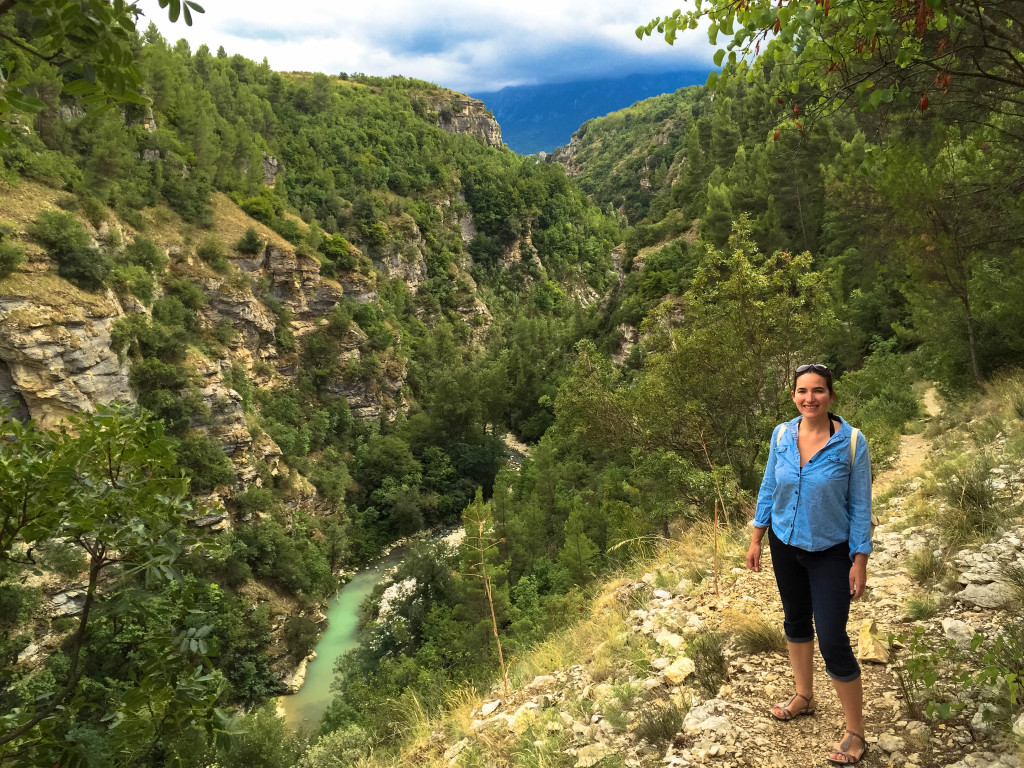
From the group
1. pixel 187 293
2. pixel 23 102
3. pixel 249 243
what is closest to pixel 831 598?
pixel 23 102

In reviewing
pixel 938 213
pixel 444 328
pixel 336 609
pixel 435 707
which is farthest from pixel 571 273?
pixel 435 707

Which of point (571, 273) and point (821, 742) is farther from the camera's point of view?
point (571, 273)

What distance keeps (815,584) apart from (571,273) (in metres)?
76.8

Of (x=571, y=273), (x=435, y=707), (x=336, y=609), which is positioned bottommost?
(x=336, y=609)

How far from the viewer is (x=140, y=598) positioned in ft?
6.42

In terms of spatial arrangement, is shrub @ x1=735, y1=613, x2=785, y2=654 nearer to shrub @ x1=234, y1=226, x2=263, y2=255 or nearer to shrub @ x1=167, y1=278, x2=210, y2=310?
shrub @ x1=167, y1=278, x2=210, y2=310

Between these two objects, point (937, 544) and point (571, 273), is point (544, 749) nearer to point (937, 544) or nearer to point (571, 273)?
point (937, 544)

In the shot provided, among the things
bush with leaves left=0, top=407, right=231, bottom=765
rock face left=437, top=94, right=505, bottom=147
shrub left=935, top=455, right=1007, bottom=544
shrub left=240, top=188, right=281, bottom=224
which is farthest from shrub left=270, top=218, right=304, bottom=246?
rock face left=437, top=94, right=505, bottom=147

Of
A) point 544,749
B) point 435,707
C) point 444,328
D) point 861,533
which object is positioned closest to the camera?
point 861,533

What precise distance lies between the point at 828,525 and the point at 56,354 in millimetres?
24029

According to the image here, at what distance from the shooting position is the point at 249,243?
32344 millimetres

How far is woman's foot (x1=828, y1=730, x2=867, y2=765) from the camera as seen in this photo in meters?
2.69

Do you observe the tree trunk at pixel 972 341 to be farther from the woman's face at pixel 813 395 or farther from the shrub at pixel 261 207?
the shrub at pixel 261 207

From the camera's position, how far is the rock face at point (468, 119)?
87500 mm
